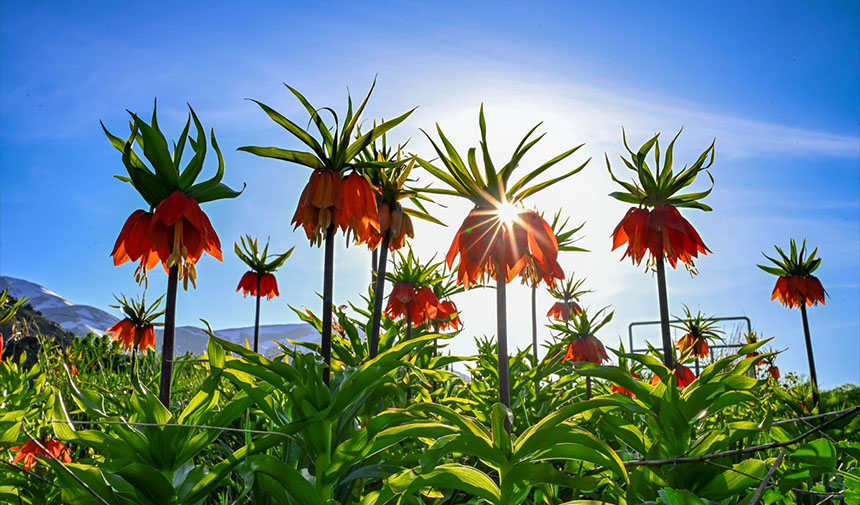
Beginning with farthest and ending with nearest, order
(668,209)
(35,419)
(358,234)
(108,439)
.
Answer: (668,209), (35,419), (358,234), (108,439)

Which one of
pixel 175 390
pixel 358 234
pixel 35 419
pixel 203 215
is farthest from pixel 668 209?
pixel 175 390

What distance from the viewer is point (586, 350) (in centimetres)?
462

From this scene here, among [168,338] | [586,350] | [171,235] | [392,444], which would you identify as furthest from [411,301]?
[392,444]

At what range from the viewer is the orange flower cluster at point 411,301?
4465mm

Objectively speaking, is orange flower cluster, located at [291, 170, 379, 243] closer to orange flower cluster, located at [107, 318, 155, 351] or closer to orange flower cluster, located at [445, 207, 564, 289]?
orange flower cluster, located at [445, 207, 564, 289]

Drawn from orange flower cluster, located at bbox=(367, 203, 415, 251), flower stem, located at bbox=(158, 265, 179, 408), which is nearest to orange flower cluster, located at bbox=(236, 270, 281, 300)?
orange flower cluster, located at bbox=(367, 203, 415, 251)

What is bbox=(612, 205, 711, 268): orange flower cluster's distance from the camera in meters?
3.28

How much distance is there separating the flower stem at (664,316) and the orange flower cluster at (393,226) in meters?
1.49

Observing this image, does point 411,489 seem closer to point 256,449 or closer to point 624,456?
point 256,449

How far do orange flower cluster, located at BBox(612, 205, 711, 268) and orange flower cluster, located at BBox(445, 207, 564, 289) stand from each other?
1.18 meters

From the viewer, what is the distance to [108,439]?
5.16ft

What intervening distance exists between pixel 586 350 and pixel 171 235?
3392 millimetres

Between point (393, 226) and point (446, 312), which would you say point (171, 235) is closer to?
point (393, 226)

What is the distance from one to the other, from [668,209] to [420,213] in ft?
4.77
